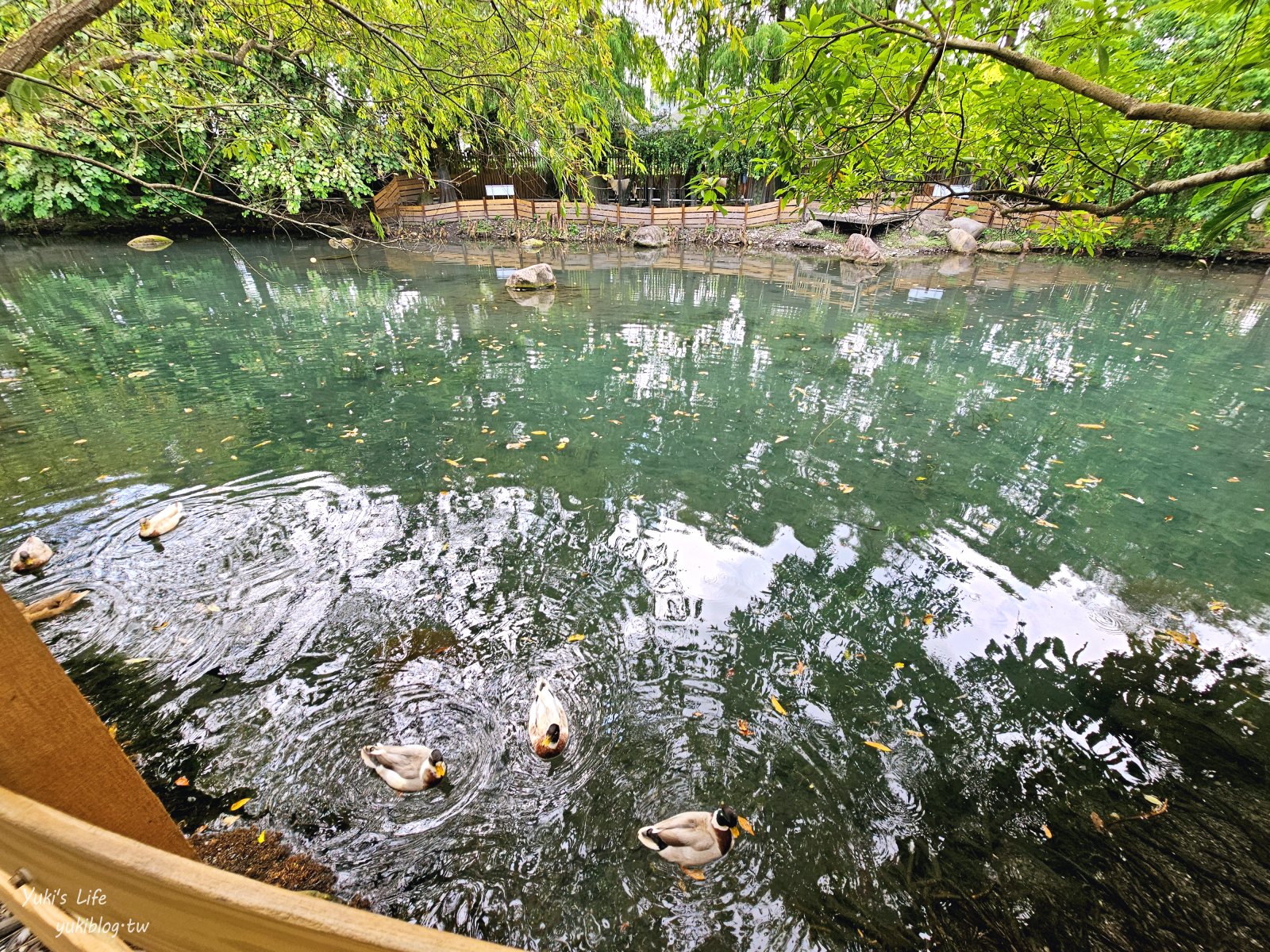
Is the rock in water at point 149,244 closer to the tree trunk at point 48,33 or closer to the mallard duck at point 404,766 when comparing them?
the tree trunk at point 48,33

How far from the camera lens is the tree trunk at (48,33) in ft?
9.73

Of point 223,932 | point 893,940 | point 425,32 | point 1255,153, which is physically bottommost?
point 893,940

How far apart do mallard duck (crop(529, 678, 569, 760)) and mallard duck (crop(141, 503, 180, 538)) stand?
3.60m

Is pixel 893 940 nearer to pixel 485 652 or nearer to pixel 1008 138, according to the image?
pixel 485 652

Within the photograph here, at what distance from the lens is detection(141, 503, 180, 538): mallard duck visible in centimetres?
420

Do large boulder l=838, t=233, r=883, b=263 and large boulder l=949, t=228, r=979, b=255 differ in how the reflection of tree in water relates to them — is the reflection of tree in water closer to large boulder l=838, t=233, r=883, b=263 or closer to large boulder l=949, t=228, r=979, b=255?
large boulder l=838, t=233, r=883, b=263

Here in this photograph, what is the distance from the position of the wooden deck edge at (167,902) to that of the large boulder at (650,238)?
25564mm

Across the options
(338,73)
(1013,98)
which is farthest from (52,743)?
(338,73)

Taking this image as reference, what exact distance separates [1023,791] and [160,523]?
6.31 m

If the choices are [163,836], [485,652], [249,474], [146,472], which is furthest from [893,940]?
[146,472]

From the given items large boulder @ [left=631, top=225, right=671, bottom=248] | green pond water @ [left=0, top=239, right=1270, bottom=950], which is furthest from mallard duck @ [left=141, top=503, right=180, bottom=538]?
large boulder @ [left=631, top=225, right=671, bottom=248]

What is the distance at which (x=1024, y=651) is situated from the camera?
11.5 feet

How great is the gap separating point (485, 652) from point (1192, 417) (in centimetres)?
978

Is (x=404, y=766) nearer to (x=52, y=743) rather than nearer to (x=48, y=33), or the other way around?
(x=52, y=743)
